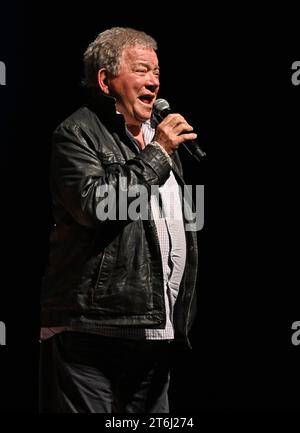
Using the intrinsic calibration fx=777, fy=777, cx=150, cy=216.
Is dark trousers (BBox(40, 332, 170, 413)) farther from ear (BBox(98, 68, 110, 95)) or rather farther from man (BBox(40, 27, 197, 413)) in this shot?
ear (BBox(98, 68, 110, 95))

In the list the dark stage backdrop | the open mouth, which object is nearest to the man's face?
the open mouth

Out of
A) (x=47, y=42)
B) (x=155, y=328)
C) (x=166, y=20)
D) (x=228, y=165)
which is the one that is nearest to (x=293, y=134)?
(x=228, y=165)

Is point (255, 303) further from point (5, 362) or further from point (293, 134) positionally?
point (5, 362)

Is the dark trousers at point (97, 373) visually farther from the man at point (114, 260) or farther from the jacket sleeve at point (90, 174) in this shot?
the jacket sleeve at point (90, 174)

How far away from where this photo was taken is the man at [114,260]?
73.2 inches

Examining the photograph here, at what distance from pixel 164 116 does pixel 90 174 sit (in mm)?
362

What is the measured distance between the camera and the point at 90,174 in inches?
73.6

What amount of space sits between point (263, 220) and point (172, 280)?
1.02m

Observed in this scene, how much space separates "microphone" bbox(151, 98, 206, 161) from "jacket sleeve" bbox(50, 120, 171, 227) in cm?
14

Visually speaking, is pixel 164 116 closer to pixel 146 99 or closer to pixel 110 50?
pixel 146 99

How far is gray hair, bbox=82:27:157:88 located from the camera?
6.89ft

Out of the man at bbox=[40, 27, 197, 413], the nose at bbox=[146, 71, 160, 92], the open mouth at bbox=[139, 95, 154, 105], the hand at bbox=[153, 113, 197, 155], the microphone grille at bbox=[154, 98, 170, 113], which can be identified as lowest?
the man at bbox=[40, 27, 197, 413]

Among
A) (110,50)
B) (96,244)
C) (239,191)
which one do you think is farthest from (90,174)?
(239,191)

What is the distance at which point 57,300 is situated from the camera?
75.9 inches
